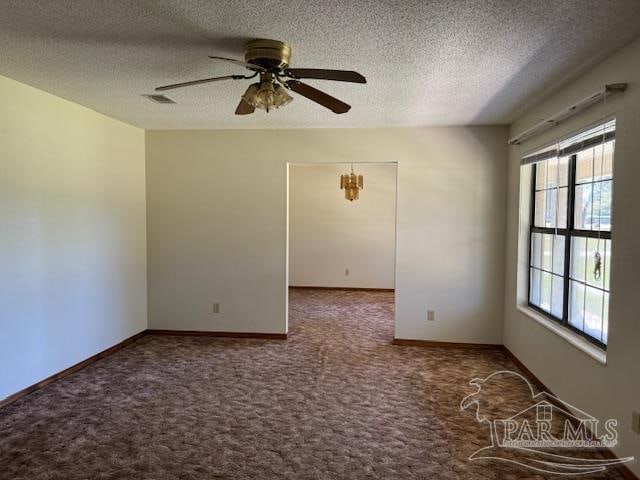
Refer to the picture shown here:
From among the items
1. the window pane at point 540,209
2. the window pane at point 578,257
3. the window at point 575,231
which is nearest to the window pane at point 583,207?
the window at point 575,231

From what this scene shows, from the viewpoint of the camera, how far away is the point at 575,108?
265 centimetres

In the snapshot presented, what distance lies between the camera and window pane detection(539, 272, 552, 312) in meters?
3.46

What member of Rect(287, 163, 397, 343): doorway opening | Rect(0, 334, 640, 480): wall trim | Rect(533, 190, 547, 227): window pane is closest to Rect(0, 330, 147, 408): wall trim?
Rect(0, 334, 640, 480): wall trim

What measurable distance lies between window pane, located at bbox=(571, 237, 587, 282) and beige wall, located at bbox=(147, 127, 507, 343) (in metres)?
1.31

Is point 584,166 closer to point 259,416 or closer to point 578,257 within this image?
point 578,257

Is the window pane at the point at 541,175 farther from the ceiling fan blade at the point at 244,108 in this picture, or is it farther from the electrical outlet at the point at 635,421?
the ceiling fan blade at the point at 244,108

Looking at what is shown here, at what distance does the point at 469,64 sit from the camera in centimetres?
256

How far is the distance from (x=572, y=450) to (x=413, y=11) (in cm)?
273

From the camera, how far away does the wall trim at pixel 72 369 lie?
119 inches

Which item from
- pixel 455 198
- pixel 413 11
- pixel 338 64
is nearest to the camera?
pixel 413 11

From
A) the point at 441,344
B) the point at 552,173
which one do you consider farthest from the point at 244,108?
the point at 441,344

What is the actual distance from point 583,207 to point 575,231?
0.20m

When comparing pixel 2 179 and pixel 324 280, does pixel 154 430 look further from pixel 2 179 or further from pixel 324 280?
pixel 324 280

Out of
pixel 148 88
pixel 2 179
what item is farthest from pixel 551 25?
pixel 2 179
